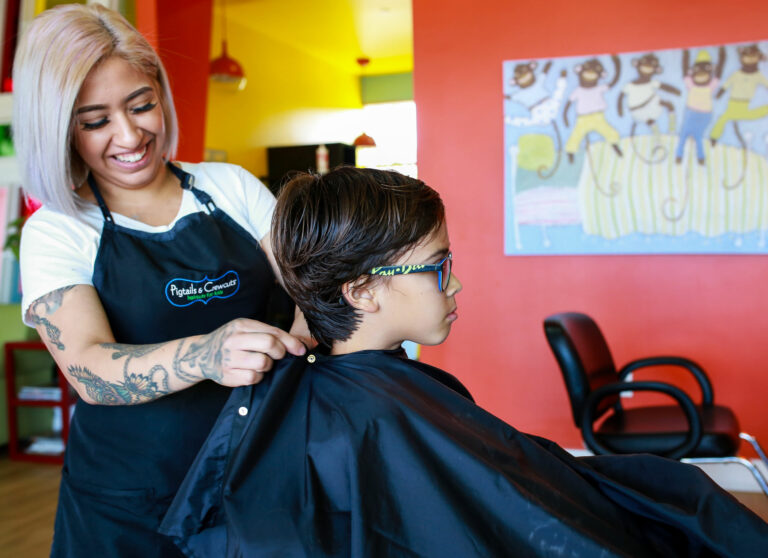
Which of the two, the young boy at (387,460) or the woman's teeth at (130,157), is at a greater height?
the woman's teeth at (130,157)

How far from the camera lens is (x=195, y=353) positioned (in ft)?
3.24

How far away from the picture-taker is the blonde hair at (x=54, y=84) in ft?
3.69

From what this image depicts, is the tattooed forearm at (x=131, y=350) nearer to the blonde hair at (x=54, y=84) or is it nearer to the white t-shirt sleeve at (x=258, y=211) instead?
the blonde hair at (x=54, y=84)

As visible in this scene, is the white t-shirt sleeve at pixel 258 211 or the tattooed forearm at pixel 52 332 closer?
the tattooed forearm at pixel 52 332

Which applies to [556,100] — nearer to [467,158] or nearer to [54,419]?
[467,158]

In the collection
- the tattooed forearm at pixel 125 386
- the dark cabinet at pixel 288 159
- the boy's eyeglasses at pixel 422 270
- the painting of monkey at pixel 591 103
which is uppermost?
the dark cabinet at pixel 288 159

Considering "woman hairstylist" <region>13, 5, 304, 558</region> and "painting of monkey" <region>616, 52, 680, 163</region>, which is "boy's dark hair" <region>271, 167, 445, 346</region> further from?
"painting of monkey" <region>616, 52, 680, 163</region>

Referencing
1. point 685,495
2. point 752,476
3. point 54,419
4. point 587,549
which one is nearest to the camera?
point 587,549

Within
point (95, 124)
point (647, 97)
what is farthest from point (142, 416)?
point (647, 97)

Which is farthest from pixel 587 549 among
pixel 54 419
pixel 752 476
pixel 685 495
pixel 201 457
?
pixel 54 419

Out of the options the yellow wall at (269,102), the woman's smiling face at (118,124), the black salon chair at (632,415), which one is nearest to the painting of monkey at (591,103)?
the black salon chair at (632,415)

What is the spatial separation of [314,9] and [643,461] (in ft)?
17.6

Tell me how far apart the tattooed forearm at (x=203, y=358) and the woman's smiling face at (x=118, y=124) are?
44 centimetres

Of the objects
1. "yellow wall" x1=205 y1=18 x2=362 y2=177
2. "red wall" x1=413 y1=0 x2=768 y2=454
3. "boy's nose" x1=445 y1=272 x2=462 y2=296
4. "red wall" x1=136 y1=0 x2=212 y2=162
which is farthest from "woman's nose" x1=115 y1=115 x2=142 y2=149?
"yellow wall" x1=205 y1=18 x2=362 y2=177
